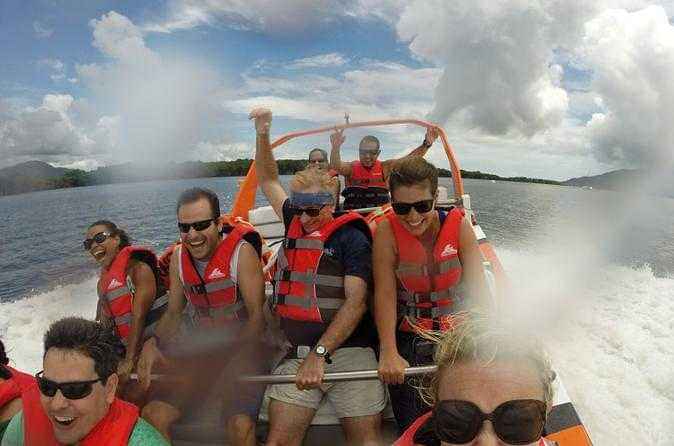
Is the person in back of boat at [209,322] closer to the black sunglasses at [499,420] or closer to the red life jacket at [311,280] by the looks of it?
the red life jacket at [311,280]

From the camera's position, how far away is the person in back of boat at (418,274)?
2.01 m

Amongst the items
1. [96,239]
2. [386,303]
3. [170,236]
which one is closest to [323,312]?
[386,303]

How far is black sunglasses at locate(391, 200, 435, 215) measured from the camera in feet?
6.44

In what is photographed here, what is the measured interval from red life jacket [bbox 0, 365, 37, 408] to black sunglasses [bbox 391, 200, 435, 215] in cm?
152

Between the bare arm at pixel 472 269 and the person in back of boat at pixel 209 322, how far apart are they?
3.10 feet

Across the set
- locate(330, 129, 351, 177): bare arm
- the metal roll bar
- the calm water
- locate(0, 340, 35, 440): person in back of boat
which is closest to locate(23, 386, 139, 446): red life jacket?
locate(0, 340, 35, 440): person in back of boat

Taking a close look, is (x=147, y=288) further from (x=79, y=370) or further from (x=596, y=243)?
(x=596, y=243)

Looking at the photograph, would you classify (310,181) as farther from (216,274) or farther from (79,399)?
(79,399)

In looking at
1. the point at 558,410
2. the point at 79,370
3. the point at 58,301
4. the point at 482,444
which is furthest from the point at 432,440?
the point at 58,301

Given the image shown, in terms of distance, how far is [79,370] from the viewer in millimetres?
1499

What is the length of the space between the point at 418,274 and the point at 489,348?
1277mm

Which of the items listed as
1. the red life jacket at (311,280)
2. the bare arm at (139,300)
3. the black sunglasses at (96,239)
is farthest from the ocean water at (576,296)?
the black sunglasses at (96,239)

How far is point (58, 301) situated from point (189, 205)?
5867 mm

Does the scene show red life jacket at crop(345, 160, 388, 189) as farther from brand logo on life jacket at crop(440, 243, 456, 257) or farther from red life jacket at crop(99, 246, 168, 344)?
brand logo on life jacket at crop(440, 243, 456, 257)
